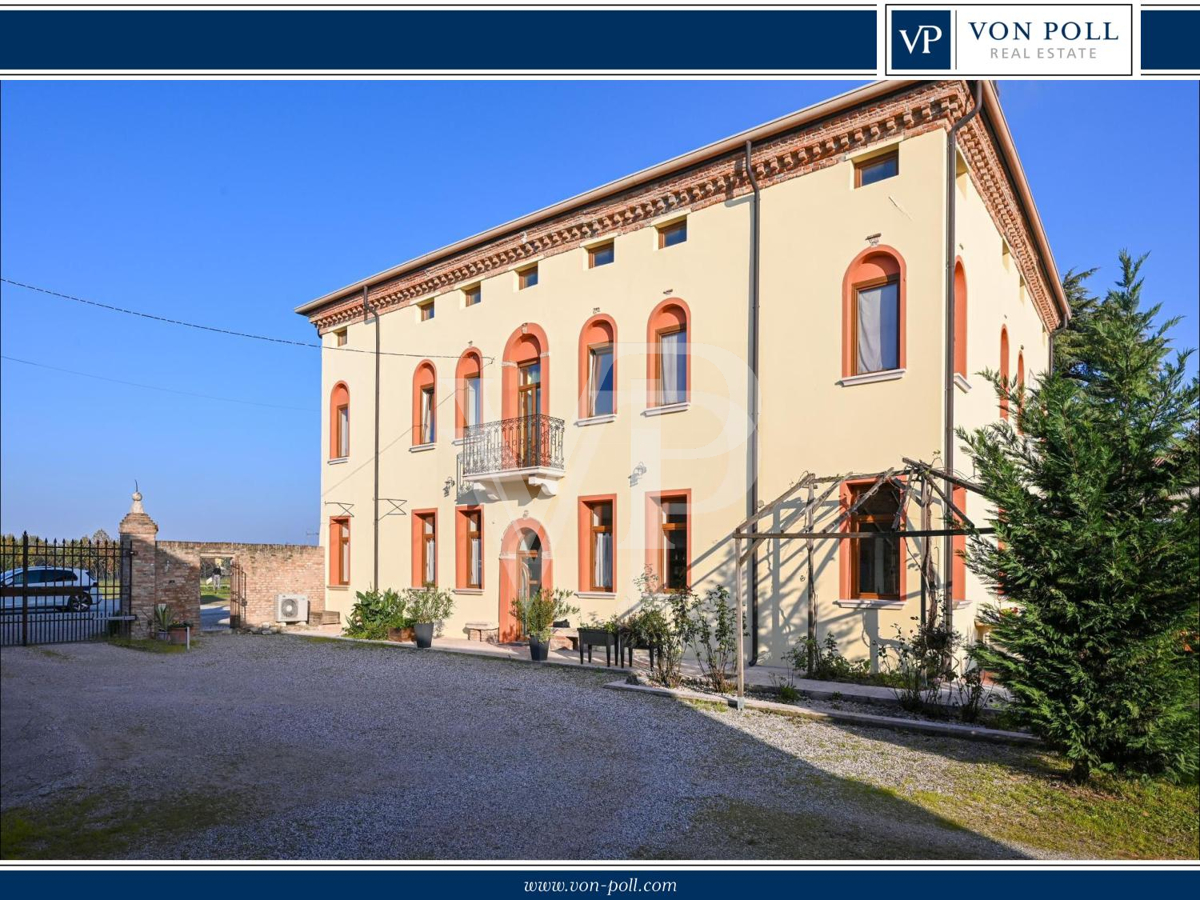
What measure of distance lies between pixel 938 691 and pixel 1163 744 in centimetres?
310

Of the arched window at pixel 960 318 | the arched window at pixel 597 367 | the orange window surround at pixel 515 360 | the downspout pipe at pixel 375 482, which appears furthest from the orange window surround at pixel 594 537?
the downspout pipe at pixel 375 482

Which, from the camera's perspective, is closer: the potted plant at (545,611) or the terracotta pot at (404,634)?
the potted plant at (545,611)

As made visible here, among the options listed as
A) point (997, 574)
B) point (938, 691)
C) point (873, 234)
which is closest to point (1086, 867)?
point (997, 574)

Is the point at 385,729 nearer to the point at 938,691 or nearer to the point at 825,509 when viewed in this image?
the point at 938,691

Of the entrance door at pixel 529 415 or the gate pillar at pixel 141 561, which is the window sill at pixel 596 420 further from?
the gate pillar at pixel 141 561

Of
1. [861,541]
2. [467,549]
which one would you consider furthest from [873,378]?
[467,549]

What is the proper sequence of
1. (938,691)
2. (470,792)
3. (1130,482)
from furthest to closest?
1. (938,691)
2. (1130,482)
3. (470,792)

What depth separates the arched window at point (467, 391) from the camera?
61.2 ft

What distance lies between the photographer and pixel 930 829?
5988mm

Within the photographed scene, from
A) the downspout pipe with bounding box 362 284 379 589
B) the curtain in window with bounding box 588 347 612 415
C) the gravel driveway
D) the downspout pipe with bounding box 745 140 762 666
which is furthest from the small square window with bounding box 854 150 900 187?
the downspout pipe with bounding box 362 284 379 589

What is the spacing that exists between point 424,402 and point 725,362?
876cm

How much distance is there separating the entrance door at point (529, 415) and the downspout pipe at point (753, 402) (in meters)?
4.64

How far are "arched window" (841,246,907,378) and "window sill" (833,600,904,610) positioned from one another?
337 centimetres

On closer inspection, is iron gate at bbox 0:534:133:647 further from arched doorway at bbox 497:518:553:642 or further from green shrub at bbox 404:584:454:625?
arched doorway at bbox 497:518:553:642
